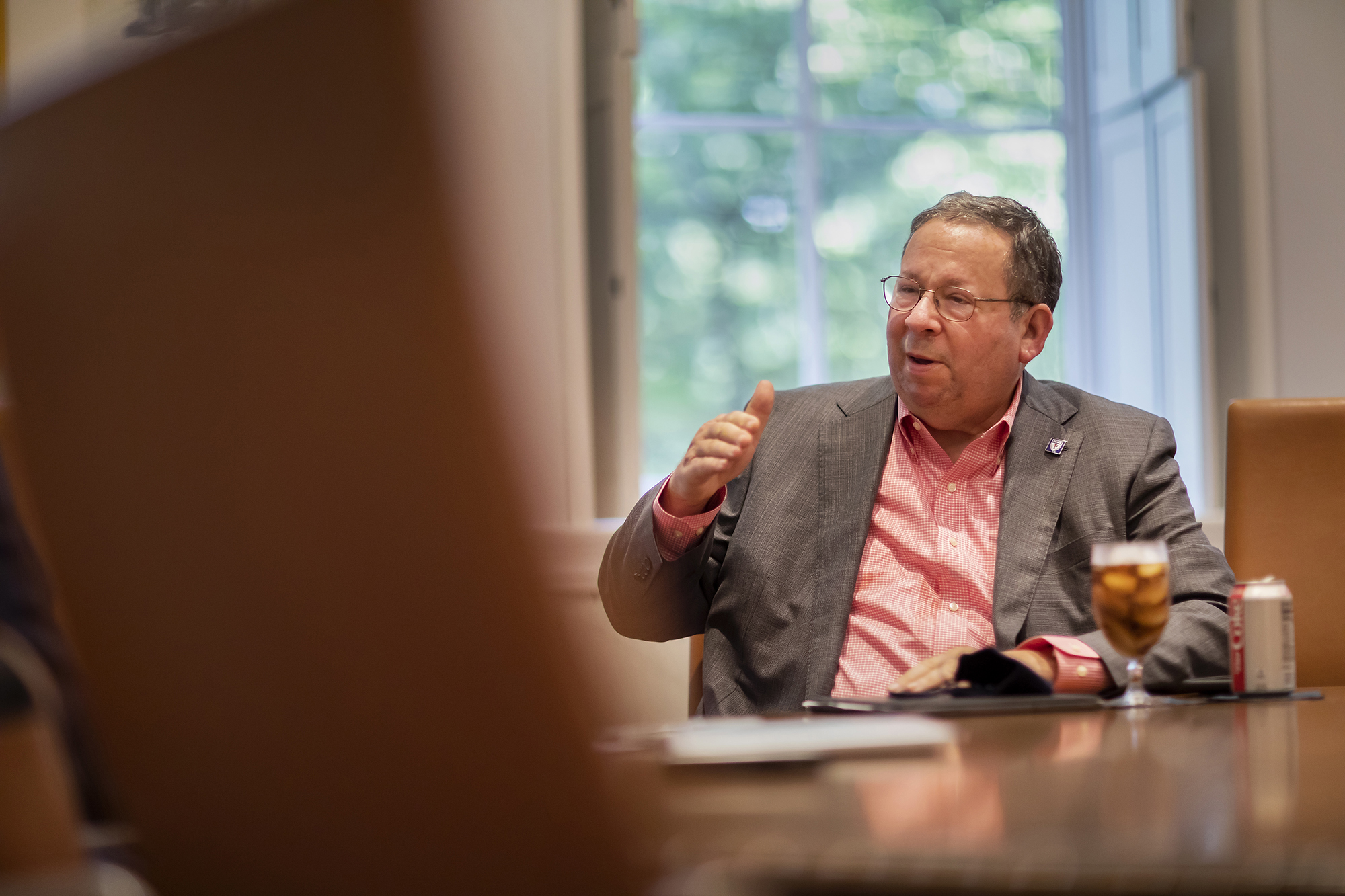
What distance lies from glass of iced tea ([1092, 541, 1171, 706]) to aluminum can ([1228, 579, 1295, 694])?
0.16m

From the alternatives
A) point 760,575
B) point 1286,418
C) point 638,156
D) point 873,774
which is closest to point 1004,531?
point 760,575

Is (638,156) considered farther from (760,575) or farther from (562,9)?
(760,575)

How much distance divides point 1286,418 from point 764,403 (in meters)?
0.88

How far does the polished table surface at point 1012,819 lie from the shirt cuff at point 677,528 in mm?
868

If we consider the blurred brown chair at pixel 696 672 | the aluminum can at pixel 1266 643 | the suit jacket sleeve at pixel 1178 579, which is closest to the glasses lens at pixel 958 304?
the suit jacket sleeve at pixel 1178 579

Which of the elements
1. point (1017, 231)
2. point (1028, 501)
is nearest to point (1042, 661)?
point (1028, 501)

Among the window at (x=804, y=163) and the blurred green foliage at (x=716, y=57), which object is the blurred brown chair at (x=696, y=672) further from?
the blurred green foliage at (x=716, y=57)

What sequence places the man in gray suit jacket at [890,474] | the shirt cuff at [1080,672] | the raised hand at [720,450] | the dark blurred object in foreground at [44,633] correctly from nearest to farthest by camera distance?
the dark blurred object in foreground at [44,633] < the shirt cuff at [1080,672] < the raised hand at [720,450] < the man in gray suit jacket at [890,474]

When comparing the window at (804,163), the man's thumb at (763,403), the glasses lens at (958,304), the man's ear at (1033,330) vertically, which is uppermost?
the window at (804,163)

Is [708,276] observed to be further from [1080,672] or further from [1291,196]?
[1080,672]

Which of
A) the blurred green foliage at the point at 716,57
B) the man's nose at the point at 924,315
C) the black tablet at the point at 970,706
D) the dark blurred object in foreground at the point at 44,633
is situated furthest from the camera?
the blurred green foliage at the point at 716,57

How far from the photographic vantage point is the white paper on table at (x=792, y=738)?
69cm

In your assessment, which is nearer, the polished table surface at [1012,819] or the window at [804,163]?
the polished table surface at [1012,819]

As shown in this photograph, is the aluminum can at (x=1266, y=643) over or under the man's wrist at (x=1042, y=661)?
over
